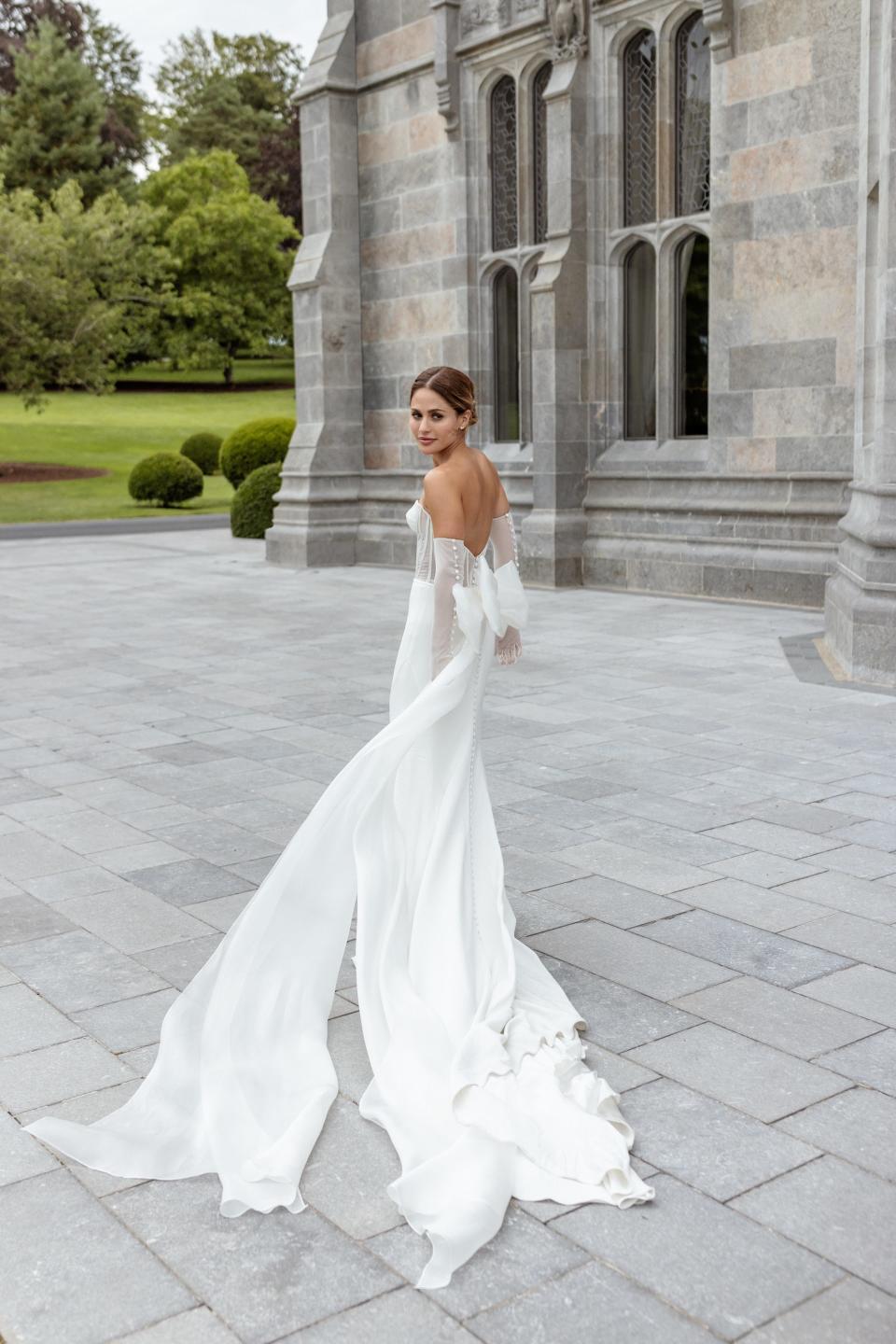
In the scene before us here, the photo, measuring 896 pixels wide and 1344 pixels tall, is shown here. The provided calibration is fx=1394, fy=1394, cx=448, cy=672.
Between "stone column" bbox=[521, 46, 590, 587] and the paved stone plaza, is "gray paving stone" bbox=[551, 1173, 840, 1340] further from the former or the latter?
"stone column" bbox=[521, 46, 590, 587]

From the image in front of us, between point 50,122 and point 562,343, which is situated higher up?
point 50,122

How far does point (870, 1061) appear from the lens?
3.75 m

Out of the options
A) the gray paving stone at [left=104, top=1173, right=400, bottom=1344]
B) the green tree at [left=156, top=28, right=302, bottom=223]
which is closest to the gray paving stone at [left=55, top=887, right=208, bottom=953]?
the gray paving stone at [left=104, top=1173, right=400, bottom=1344]

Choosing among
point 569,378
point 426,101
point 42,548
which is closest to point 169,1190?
point 569,378

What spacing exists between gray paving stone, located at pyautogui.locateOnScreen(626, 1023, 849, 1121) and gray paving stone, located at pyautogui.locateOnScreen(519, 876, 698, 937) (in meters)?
0.95

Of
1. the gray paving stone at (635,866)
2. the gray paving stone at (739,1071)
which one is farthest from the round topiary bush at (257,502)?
the gray paving stone at (739,1071)

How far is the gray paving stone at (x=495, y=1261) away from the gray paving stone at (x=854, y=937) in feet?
6.20

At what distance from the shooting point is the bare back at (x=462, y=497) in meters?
3.89

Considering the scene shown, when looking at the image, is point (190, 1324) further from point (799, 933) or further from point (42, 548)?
point (42, 548)

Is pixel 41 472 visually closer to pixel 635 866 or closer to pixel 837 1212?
pixel 635 866

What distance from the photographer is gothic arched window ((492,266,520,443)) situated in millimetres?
16391

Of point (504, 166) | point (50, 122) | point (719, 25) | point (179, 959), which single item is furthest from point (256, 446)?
point (50, 122)

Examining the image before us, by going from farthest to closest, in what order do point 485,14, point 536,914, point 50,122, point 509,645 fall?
point 50,122, point 485,14, point 536,914, point 509,645

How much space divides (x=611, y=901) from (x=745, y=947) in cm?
63
